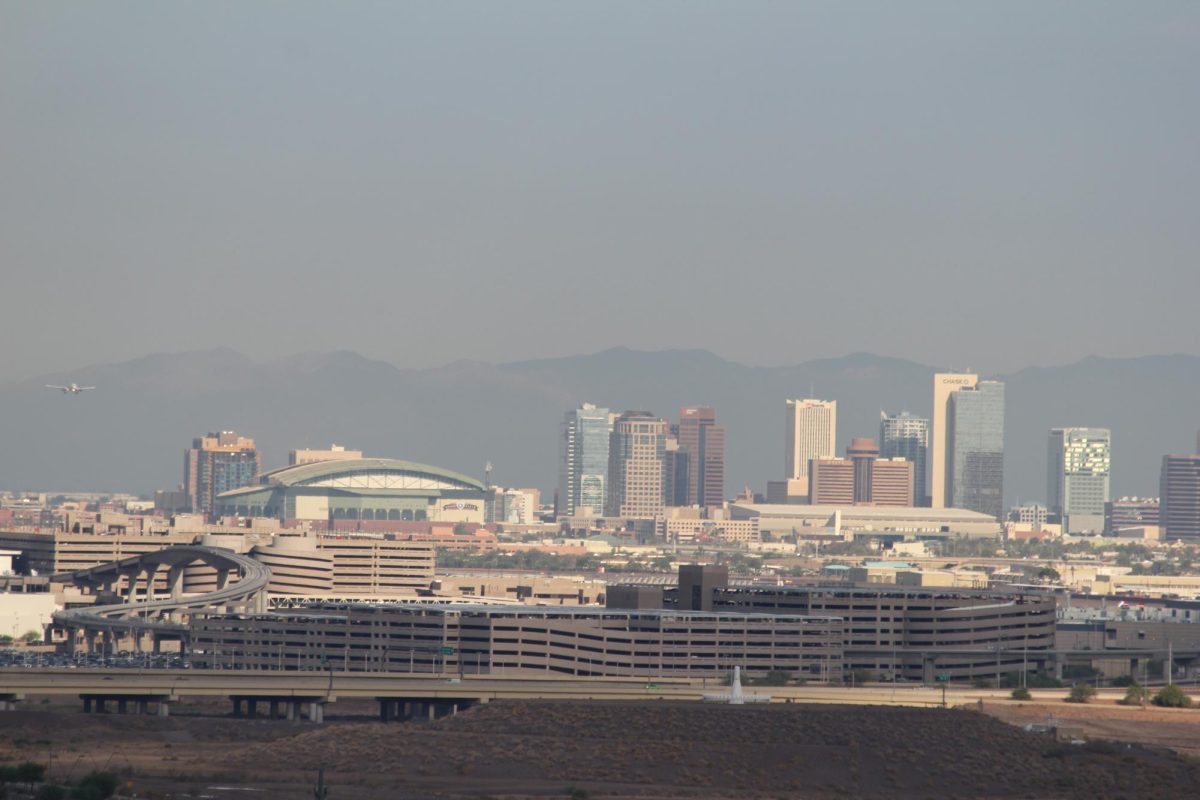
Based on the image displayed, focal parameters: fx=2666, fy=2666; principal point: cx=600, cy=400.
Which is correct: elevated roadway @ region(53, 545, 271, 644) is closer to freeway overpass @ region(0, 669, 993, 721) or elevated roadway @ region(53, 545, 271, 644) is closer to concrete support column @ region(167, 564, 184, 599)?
concrete support column @ region(167, 564, 184, 599)

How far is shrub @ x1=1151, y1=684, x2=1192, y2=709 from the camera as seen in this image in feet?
366

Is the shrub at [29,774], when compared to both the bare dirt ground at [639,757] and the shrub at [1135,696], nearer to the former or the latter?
the bare dirt ground at [639,757]

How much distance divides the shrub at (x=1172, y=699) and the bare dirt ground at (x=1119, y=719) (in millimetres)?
→ 686

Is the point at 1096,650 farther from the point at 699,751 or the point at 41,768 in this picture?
the point at 41,768

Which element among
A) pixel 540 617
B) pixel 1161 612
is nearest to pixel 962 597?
pixel 540 617

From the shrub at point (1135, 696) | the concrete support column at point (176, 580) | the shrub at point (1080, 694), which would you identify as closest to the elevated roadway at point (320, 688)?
the shrub at point (1080, 694)

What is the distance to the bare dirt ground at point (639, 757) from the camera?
81.4 metres

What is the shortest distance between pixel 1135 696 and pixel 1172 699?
221 centimetres

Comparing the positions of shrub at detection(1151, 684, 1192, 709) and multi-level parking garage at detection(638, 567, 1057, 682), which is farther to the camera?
multi-level parking garage at detection(638, 567, 1057, 682)

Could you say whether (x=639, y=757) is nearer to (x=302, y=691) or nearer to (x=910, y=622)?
(x=302, y=691)

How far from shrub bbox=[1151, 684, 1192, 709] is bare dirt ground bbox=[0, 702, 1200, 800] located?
62.9 ft

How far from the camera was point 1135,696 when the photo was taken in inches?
4473

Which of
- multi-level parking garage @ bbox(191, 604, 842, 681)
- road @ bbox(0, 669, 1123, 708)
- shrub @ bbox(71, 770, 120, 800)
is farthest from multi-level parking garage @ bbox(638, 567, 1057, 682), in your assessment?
shrub @ bbox(71, 770, 120, 800)

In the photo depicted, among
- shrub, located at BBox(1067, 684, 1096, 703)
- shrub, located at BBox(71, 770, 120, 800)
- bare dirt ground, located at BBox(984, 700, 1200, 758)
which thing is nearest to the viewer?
shrub, located at BBox(71, 770, 120, 800)
